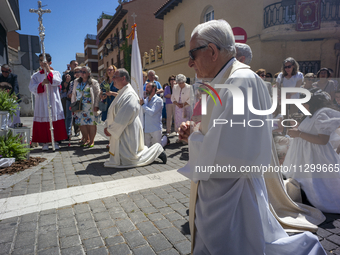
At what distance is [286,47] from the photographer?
11.7m

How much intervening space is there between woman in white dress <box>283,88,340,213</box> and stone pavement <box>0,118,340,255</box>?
10.4 inches

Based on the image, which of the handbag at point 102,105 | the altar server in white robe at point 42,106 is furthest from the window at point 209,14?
the altar server in white robe at point 42,106

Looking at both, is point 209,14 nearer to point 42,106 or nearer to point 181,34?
point 181,34

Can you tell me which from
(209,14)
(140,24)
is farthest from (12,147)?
(140,24)

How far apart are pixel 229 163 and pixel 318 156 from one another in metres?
2.39

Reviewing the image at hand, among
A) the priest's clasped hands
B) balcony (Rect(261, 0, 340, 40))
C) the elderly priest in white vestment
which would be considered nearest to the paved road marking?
the elderly priest in white vestment

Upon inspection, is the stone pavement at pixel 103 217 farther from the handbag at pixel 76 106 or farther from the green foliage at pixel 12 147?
the handbag at pixel 76 106

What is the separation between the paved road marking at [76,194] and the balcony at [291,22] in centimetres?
966

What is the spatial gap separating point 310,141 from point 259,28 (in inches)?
398

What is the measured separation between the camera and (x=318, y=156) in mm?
3270

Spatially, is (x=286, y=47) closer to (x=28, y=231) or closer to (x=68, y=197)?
(x=68, y=197)

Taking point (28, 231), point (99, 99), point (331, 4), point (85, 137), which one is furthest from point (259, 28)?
point (28, 231)

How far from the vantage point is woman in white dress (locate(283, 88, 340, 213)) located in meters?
3.05

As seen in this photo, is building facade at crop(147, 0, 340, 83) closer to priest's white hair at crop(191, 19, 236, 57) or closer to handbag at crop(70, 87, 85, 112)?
handbag at crop(70, 87, 85, 112)
